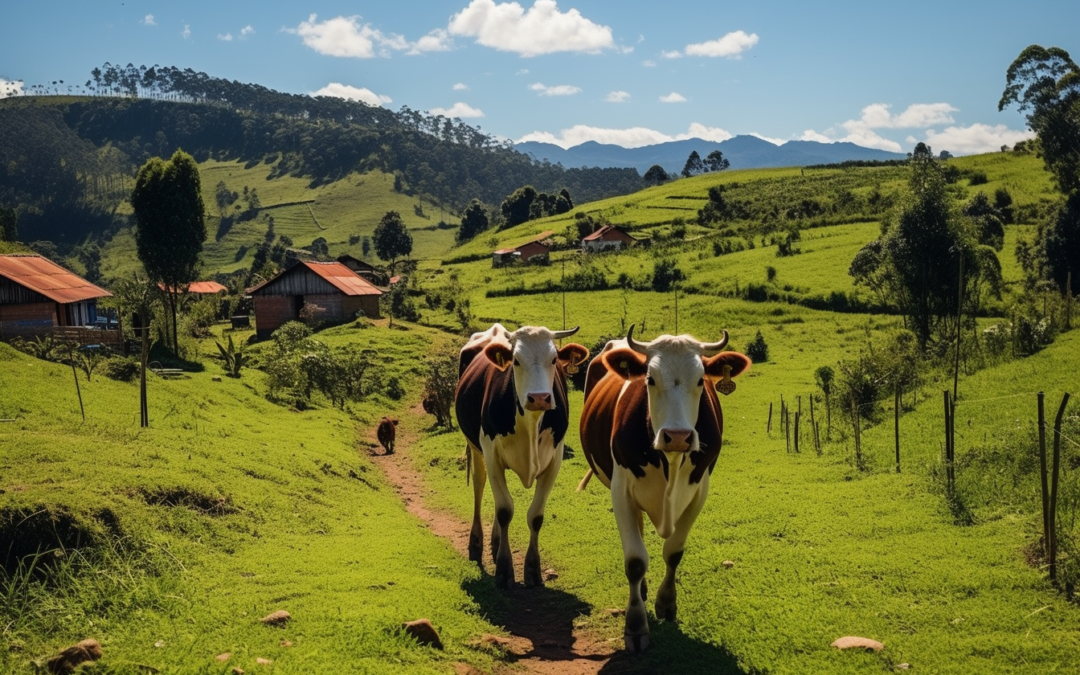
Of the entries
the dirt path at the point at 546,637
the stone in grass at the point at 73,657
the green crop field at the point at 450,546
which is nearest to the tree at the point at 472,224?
the green crop field at the point at 450,546

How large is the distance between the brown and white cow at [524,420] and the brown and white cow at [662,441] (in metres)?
1.34

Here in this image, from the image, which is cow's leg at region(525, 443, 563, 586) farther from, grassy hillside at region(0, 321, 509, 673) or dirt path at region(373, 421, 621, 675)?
grassy hillside at region(0, 321, 509, 673)

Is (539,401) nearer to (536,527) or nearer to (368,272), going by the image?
(536,527)

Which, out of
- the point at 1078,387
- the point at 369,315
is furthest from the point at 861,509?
the point at 369,315

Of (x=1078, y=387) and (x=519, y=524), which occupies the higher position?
(x=1078, y=387)

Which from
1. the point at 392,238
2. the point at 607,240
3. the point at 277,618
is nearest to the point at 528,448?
the point at 277,618

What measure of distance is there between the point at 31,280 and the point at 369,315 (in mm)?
19732

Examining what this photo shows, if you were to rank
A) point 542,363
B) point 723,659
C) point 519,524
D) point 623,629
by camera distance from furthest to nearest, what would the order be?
point 519,524 < point 542,363 < point 623,629 < point 723,659

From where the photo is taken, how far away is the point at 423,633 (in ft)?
25.0

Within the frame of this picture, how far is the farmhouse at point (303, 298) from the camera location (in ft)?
154

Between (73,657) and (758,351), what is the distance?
1163 inches

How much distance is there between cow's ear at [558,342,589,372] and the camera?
34.0ft

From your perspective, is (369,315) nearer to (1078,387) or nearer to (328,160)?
(1078,387)

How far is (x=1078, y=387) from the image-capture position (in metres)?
16.1
